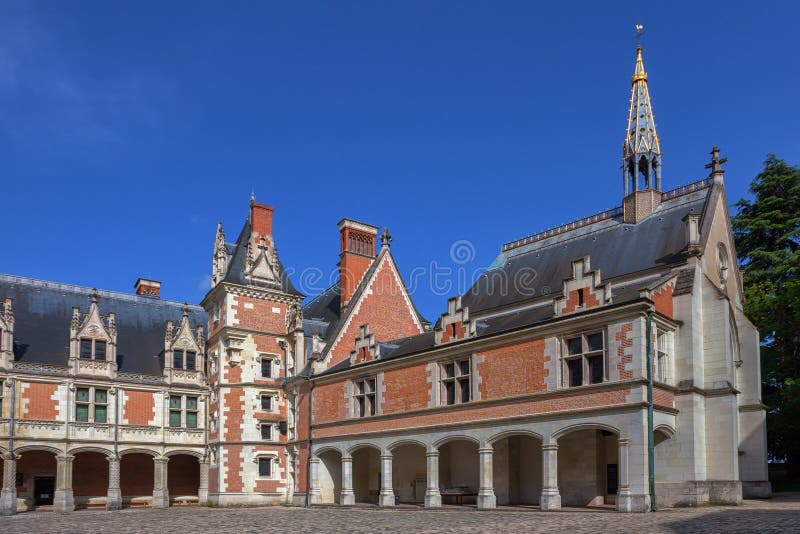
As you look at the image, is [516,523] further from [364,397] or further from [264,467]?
[264,467]

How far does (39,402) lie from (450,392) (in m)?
18.7

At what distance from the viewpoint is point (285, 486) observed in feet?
115

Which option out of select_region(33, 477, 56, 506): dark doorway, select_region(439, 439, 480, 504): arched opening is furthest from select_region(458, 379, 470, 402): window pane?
select_region(33, 477, 56, 506): dark doorway

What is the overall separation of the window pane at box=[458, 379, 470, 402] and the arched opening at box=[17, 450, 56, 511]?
20.2 m

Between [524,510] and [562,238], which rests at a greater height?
[562,238]

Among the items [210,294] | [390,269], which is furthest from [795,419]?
[210,294]

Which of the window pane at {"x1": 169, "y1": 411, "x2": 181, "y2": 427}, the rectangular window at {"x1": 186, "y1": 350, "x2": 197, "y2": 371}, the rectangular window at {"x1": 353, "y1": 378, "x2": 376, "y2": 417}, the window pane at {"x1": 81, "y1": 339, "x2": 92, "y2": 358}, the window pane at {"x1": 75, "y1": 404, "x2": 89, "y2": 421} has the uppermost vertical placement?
the window pane at {"x1": 81, "y1": 339, "x2": 92, "y2": 358}

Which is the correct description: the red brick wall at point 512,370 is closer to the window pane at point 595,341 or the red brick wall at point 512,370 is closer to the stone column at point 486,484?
the window pane at point 595,341

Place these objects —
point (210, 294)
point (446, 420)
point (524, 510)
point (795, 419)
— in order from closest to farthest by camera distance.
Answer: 1. point (524, 510)
2. point (446, 420)
3. point (795, 419)
4. point (210, 294)

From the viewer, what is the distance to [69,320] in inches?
1459

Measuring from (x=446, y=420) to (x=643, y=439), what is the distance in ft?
25.7

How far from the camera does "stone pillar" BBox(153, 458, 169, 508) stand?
115 ft

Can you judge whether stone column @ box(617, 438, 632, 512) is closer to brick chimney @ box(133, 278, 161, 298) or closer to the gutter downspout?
the gutter downspout

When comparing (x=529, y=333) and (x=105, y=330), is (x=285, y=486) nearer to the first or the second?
(x=105, y=330)
